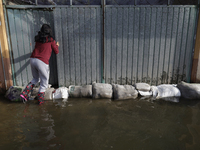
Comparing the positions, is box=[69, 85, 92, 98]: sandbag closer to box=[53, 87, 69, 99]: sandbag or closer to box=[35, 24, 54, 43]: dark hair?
box=[53, 87, 69, 99]: sandbag

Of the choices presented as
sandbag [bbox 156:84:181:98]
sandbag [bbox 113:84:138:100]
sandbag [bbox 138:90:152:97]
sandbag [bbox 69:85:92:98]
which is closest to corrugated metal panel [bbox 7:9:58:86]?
sandbag [bbox 69:85:92:98]

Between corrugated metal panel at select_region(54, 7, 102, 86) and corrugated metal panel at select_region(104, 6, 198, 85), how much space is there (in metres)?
0.30

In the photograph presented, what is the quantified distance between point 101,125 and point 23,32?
3.22 metres

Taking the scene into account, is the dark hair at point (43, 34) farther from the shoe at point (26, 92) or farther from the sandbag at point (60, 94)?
the sandbag at point (60, 94)

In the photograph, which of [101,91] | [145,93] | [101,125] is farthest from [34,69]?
[145,93]

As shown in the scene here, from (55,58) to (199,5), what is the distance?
163 inches

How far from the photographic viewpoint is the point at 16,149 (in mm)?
2186

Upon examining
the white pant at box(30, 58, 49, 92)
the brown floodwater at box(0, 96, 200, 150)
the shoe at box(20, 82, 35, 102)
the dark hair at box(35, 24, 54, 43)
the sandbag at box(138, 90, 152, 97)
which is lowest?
the brown floodwater at box(0, 96, 200, 150)

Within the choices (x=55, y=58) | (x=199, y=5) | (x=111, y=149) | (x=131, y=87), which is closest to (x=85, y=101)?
(x=131, y=87)

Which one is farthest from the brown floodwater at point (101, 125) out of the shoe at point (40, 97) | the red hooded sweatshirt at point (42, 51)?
the red hooded sweatshirt at point (42, 51)

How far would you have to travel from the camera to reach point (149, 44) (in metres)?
4.34

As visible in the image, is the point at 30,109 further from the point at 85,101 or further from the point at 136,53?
the point at 136,53

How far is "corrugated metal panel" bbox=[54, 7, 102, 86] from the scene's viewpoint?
4098mm

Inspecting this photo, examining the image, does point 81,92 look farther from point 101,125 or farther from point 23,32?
point 23,32
